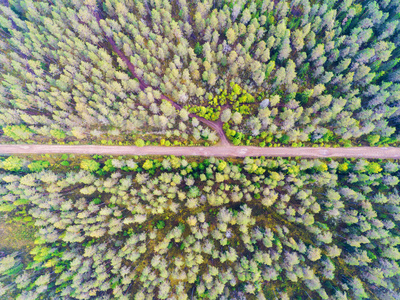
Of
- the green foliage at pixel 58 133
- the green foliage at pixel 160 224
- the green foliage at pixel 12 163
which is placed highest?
the green foliage at pixel 58 133

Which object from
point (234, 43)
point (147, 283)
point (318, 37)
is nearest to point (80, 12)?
point (234, 43)

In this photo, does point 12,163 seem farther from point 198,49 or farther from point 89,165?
point 198,49

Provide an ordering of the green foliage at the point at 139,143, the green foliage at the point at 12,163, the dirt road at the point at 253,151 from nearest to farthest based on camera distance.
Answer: the green foliage at the point at 12,163 < the green foliage at the point at 139,143 < the dirt road at the point at 253,151

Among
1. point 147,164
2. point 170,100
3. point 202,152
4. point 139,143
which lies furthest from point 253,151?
point 139,143

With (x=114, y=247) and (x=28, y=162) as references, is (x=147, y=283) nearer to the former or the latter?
(x=114, y=247)

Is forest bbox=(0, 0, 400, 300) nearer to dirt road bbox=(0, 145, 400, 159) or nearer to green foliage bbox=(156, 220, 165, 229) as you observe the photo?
green foliage bbox=(156, 220, 165, 229)

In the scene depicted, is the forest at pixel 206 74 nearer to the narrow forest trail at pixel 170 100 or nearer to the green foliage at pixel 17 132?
the green foliage at pixel 17 132

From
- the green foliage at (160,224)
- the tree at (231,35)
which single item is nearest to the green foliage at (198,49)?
the tree at (231,35)
